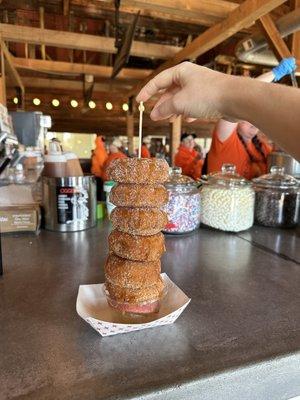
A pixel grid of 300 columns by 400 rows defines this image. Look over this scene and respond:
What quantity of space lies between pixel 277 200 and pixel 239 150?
0.90 metres

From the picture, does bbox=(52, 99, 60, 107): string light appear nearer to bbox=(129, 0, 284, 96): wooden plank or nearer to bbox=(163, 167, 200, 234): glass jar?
bbox=(129, 0, 284, 96): wooden plank

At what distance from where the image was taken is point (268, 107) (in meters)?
0.49

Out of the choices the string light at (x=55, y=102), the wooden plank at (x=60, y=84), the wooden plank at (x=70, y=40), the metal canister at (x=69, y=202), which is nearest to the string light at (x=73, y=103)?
the string light at (x=55, y=102)

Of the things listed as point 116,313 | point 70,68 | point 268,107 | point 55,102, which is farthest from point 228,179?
point 55,102

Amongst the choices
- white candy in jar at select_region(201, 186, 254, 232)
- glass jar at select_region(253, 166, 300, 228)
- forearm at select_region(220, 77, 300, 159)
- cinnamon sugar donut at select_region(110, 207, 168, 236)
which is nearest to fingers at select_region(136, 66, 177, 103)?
forearm at select_region(220, 77, 300, 159)

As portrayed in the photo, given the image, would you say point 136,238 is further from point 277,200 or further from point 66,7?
point 66,7

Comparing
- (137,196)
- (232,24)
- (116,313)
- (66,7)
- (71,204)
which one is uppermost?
(66,7)

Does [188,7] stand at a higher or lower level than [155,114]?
higher

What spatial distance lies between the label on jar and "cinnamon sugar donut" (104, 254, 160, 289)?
52 cm

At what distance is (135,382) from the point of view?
15.2 inches

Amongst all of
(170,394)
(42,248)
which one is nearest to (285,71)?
(42,248)

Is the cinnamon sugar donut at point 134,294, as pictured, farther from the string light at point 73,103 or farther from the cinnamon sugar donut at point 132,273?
the string light at point 73,103

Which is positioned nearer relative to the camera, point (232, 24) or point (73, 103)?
point (232, 24)

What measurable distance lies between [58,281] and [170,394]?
15.1 inches
